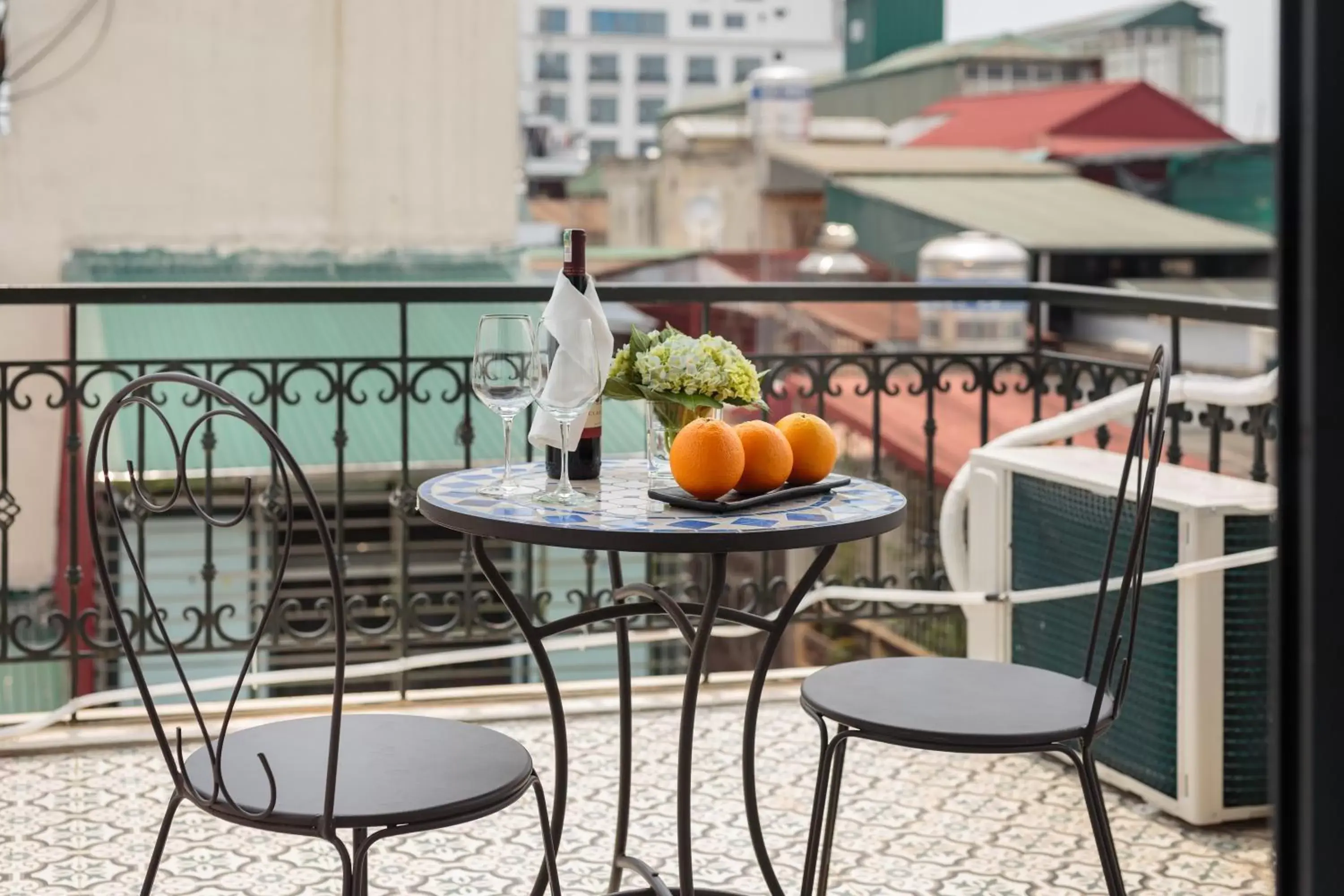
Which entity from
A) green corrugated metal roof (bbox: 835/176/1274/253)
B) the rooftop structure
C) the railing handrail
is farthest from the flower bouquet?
the rooftop structure

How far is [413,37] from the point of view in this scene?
11.9 meters

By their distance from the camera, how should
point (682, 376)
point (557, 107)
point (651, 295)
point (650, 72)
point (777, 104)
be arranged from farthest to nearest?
point (650, 72)
point (557, 107)
point (777, 104)
point (651, 295)
point (682, 376)

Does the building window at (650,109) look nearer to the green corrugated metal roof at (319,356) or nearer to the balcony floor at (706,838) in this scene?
the green corrugated metal roof at (319,356)

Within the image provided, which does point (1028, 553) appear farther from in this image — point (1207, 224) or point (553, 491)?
point (1207, 224)

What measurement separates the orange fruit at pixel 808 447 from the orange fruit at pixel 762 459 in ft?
0.24

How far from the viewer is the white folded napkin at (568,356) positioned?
2066mm

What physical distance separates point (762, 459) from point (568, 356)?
310mm

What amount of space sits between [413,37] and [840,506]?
10.7 meters

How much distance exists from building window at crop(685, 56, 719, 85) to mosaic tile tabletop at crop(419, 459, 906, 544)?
225 feet

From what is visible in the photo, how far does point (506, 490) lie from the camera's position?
7.03 feet

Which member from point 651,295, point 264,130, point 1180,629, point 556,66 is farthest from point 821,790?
point 556,66

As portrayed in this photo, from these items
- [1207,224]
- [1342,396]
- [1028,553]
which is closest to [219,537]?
[1028,553]

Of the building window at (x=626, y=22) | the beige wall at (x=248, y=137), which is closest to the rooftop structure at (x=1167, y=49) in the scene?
the beige wall at (x=248, y=137)

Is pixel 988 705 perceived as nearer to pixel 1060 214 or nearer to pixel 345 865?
pixel 345 865
